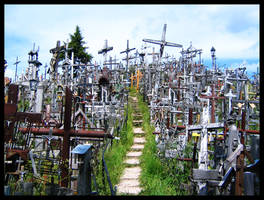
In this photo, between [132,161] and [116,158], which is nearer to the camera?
[116,158]

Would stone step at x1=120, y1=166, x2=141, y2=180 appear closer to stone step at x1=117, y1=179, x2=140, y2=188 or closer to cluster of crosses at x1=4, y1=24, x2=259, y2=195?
stone step at x1=117, y1=179, x2=140, y2=188

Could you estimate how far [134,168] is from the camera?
9.84 m

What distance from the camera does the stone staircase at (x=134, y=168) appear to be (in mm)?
7848

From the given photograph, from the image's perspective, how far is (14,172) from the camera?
19.6 feet

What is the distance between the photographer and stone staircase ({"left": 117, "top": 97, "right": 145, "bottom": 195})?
785 centimetres

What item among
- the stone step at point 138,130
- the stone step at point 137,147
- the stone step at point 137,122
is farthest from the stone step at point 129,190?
the stone step at point 137,122

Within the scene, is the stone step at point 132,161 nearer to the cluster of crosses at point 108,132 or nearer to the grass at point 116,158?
the grass at point 116,158

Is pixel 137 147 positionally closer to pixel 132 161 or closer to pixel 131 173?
pixel 132 161

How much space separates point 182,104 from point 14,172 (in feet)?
29.5

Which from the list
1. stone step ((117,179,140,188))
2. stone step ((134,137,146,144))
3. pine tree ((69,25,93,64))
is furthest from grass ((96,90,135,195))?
pine tree ((69,25,93,64))

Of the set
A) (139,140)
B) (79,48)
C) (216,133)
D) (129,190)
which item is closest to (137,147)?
(139,140)
